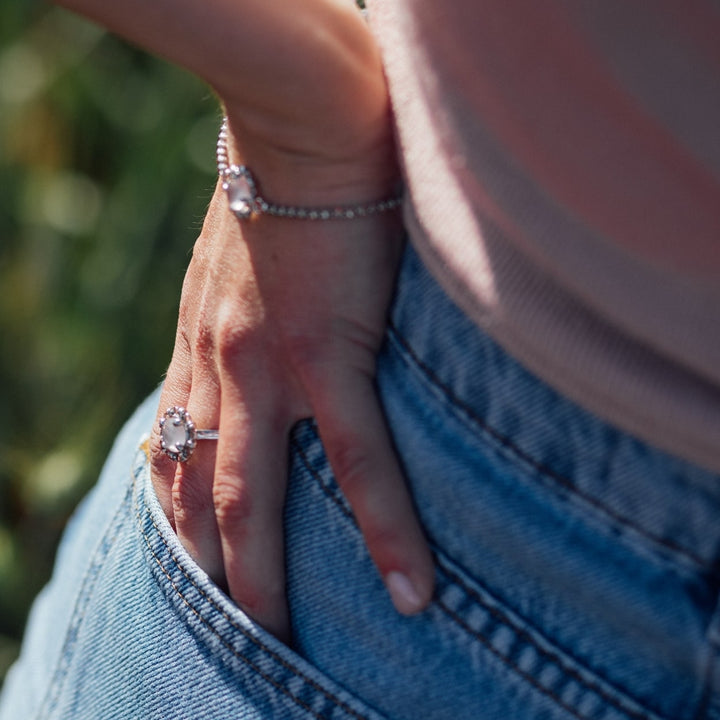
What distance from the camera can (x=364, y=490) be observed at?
56cm

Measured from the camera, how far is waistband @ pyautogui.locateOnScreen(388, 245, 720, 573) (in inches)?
19.3

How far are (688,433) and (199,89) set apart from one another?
5.13 feet

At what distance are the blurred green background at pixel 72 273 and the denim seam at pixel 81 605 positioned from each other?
0.88 m

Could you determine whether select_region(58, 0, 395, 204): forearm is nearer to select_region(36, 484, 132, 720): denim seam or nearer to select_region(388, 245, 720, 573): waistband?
select_region(388, 245, 720, 573): waistband

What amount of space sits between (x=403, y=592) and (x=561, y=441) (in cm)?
11

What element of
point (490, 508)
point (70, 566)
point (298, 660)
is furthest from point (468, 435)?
point (70, 566)

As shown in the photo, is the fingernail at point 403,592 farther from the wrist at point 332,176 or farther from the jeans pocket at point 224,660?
the wrist at point 332,176

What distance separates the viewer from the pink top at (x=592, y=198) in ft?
1.56

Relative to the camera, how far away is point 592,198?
1.64 ft

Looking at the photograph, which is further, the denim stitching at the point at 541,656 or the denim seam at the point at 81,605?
the denim seam at the point at 81,605

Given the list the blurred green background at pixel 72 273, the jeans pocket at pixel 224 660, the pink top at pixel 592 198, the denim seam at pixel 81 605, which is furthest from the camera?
the blurred green background at pixel 72 273

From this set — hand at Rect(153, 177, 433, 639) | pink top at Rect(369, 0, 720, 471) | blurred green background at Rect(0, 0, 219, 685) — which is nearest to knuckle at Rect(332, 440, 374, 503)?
hand at Rect(153, 177, 433, 639)

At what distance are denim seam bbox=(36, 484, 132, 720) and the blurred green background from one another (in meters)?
0.88

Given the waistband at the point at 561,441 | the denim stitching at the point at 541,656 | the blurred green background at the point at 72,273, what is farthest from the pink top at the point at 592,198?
the blurred green background at the point at 72,273
